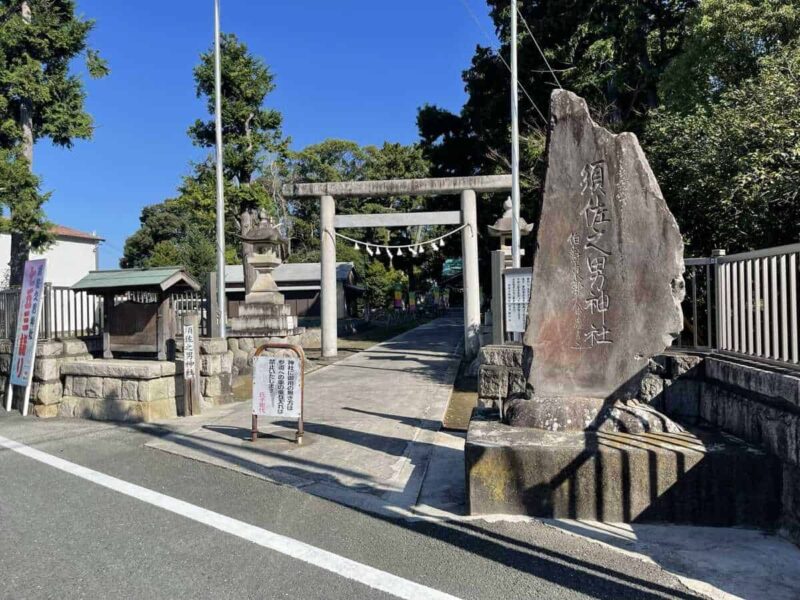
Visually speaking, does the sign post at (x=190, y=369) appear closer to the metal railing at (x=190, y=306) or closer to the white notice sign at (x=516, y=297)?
the metal railing at (x=190, y=306)

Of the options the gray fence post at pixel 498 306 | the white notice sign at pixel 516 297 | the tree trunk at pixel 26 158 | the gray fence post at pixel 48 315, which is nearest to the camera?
the white notice sign at pixel 516 297

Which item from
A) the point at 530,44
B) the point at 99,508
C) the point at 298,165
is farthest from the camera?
the point at 298,165

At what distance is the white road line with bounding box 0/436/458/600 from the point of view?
3.48 metres

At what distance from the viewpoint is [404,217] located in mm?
16922

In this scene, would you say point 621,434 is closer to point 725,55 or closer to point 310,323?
point 725,55

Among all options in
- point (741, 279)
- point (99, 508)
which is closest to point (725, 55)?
point (741, 279)

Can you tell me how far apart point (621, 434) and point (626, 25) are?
14782 mm

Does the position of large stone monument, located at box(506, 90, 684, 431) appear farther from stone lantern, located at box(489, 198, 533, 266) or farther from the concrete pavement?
stone lantern, located at box(489, 198, 533, 266)

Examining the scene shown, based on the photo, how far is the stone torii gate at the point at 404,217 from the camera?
16297 millimetres

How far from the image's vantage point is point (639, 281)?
5219 mm

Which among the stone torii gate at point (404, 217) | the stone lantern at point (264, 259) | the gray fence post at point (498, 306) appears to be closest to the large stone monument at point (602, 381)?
the gray fence post at point (498, 306)

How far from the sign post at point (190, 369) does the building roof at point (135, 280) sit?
1.30 metres

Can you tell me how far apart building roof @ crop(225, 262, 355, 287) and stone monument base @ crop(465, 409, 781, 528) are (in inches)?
1234

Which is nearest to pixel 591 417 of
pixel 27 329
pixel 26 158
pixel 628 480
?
pixel 628 480
